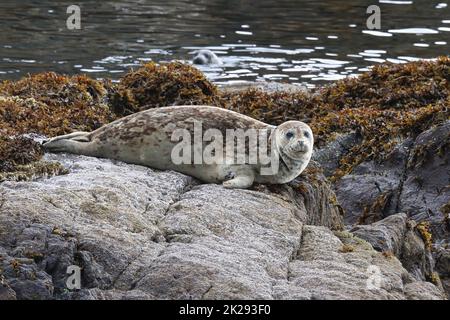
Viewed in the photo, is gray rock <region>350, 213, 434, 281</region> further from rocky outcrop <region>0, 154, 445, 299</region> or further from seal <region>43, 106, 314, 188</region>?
seal <region>43, 106, 314, 188</region>

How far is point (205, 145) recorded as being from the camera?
7055 millimetres

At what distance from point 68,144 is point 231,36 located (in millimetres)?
13023

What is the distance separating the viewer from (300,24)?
68.6 ft

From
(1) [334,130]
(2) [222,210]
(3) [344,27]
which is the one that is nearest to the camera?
(2) [222,210]

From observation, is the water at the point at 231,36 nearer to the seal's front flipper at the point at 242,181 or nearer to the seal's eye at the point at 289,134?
the seal's eye at the point at 289,134

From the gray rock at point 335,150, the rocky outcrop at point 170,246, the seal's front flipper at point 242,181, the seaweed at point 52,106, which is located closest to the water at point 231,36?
the gray rock at point 335,150

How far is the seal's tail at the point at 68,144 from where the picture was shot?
711 cm

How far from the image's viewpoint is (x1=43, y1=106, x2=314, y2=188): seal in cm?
695

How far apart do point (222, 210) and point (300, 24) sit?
1521 cm

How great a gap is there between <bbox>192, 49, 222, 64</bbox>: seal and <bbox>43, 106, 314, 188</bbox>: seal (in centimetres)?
997

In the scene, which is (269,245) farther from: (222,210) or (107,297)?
(107,297)

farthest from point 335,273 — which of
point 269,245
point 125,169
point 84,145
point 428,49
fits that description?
point 428,49

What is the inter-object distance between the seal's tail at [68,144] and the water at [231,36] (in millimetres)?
8649

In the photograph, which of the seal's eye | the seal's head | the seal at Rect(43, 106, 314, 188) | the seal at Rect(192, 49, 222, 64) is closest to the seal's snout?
the seal at Rect(192, 49, 222, 64)
